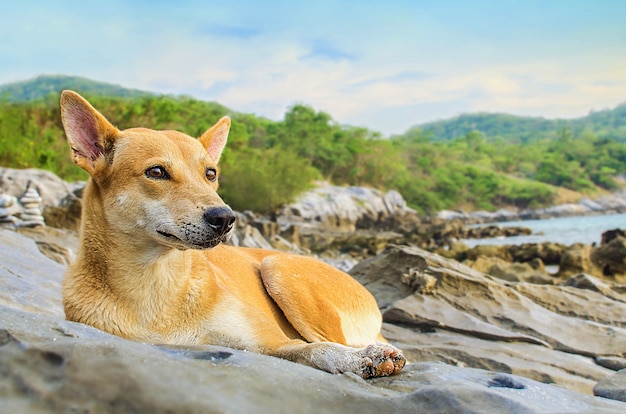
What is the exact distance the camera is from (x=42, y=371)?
2355 mm

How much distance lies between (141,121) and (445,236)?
27.6 meters

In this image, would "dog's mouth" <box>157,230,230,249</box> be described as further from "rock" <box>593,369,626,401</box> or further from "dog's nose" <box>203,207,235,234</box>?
"rock" <box>593,369,626,401</box>

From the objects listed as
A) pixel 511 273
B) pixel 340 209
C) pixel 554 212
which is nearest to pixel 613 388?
pixel 511 273

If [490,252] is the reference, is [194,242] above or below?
above

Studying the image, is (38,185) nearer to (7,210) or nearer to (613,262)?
(7,210)

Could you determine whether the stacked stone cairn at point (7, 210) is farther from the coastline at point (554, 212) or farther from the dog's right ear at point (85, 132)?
the coastline at point (554, 212)

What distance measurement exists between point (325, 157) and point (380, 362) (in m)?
87.6

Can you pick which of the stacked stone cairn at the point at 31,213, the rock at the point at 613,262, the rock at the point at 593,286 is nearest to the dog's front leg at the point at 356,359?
the rock at the point at 593,286

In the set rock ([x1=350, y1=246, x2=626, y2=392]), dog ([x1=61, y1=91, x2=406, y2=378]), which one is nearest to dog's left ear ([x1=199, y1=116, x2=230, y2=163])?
dog ([x1=61, y1=91, x2=406, y2=378])

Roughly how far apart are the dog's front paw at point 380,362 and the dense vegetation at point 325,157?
35086 millimetres

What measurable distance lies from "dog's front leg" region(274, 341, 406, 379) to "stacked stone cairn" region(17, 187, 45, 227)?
12181mm

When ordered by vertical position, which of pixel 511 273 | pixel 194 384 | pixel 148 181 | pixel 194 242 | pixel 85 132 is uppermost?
pixel 85 132

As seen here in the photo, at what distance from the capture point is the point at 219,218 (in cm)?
398

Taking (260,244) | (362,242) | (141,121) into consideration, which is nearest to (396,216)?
(362,242)
